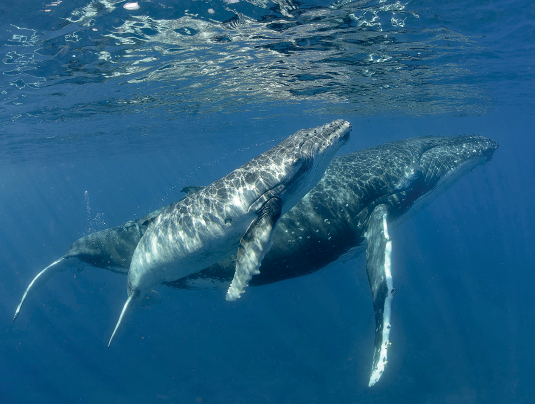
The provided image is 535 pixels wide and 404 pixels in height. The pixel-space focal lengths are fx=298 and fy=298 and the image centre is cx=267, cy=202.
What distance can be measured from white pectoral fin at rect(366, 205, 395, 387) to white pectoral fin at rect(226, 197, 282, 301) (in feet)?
10.3

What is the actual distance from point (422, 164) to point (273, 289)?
635 inches

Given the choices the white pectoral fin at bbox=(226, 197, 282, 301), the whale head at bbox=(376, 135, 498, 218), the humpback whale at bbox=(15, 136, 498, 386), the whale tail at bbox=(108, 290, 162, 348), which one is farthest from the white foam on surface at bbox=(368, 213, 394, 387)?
the whale tail at bbox=(108, 290, 162, 348)

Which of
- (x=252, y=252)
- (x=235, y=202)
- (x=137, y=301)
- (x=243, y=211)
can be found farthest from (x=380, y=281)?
(x=137, y=301)

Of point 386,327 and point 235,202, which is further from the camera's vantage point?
point 386,327

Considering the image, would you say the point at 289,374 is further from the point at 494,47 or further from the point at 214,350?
the point at 494,47

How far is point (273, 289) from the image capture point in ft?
77.8

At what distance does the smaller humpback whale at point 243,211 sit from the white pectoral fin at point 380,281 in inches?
107

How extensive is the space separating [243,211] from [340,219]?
13.4 ft

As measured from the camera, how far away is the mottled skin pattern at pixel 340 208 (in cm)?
888

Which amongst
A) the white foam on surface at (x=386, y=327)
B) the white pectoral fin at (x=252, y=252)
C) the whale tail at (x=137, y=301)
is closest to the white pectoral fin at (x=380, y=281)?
the white foam on surface at (x=386, y=327)

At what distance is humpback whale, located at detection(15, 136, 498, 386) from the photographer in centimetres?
884

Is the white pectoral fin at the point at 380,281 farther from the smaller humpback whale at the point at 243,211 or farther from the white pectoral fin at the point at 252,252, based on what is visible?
the white pectoral fin at the point at 252,252

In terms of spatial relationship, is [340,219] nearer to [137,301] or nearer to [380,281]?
[380,281]

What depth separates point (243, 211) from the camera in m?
6.02
